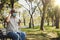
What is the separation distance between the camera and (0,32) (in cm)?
762

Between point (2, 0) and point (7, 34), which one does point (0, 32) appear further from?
point (2, 0)

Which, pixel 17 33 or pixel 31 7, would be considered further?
pixel 31 7

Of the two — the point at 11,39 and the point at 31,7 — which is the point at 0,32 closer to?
the point at 11,39

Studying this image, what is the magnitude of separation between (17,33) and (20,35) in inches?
5.1

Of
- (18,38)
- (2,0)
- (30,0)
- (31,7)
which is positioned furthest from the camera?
(31,7)

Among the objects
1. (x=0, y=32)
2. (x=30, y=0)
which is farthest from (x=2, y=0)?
(x=0, y=32)

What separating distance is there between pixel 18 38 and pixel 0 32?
0.80 m

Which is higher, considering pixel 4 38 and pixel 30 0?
pixel 30 0

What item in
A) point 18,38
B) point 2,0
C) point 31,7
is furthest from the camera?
point 31,7

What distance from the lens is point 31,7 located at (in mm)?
41500

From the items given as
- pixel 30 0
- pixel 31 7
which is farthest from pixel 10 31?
pixel 31 7

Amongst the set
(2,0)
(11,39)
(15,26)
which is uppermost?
(2,0)

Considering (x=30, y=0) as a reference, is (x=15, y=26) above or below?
below

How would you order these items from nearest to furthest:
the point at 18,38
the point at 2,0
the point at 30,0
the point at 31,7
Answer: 1. the point at 18,38
2. the point at 2,0
3. the point at 30,0
4. the point at 31,7
